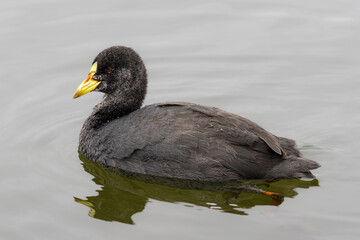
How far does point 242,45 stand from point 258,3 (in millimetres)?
1555

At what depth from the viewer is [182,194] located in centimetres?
816

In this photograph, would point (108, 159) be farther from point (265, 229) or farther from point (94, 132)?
point (265, 229)

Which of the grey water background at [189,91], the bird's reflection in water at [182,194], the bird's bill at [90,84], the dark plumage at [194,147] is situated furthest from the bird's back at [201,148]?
the bird's bill at [90,84]

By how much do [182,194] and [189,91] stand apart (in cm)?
290

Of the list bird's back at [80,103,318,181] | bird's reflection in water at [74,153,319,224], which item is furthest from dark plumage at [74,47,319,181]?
bird's reflection in water at [74,153,319,224]

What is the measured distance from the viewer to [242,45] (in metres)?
11.9

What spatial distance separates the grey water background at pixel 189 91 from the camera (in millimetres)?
7598

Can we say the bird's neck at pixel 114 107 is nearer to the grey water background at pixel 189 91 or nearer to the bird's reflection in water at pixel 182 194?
the grey water background at pixel 189 91

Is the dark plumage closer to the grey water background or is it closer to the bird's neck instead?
the bird's neck

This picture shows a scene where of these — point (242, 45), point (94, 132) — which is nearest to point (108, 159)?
point (94, 132)

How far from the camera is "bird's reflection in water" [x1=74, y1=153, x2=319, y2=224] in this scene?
26.0 ft

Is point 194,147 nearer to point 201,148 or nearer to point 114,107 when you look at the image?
point 201,148

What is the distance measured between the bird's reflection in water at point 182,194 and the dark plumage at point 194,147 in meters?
0.17

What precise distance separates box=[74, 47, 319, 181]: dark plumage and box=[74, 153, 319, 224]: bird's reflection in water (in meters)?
0.17
